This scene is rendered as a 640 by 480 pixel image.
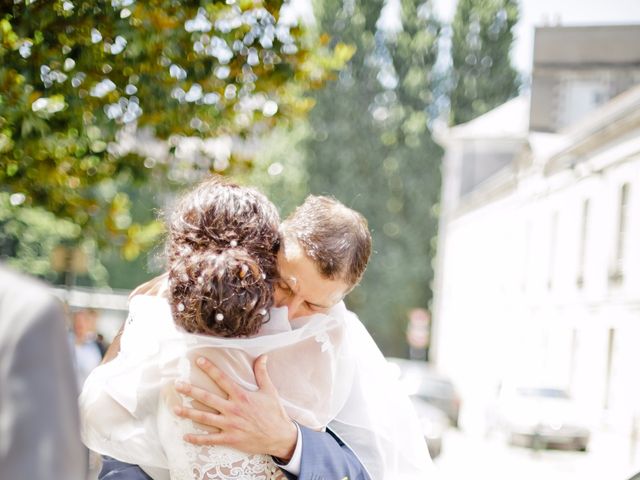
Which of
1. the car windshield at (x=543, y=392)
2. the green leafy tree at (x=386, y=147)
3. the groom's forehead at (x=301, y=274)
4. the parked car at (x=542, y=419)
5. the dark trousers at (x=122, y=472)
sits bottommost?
the parked car at (x=542, y=419)

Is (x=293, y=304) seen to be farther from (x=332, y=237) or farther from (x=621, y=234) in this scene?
(x=621, y=234)

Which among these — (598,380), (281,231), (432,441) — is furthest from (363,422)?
(598,380)

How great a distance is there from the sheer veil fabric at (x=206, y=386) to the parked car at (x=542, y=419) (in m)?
20.3

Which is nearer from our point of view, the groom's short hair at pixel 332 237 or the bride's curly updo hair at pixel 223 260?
the bride's curly updo hair at pixel 223 260

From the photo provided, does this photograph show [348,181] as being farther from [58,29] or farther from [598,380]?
[58,29]

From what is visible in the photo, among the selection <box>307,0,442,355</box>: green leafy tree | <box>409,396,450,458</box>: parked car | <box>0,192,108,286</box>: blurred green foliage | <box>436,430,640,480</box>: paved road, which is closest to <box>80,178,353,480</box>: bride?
<box>0,192,108,286</box>: blurred green foliage

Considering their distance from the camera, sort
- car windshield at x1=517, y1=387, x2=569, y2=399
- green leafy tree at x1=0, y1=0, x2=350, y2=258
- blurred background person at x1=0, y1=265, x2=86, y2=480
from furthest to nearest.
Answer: car windshield at x1=517, y1=387, x2=569, y2=399
green leafy tree at x1=0, y1=0, x2=350, y2=258
blurred background person at x1=0, y1=265, x2=86, y2=480

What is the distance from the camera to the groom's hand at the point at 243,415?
7.39 ft

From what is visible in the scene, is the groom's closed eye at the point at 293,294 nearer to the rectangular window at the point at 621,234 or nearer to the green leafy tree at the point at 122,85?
the green leafy tree at the point at 122,85

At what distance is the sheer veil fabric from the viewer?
2273mm

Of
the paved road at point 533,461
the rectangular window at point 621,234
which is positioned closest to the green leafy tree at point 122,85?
the paved road at point 533,461

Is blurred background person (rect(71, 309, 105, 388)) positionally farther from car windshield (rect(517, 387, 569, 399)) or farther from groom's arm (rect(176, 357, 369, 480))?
car windshield (rect(517, 387, 569, 399))

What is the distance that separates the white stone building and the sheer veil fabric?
63.6 feet

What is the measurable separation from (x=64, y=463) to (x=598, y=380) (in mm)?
25019
